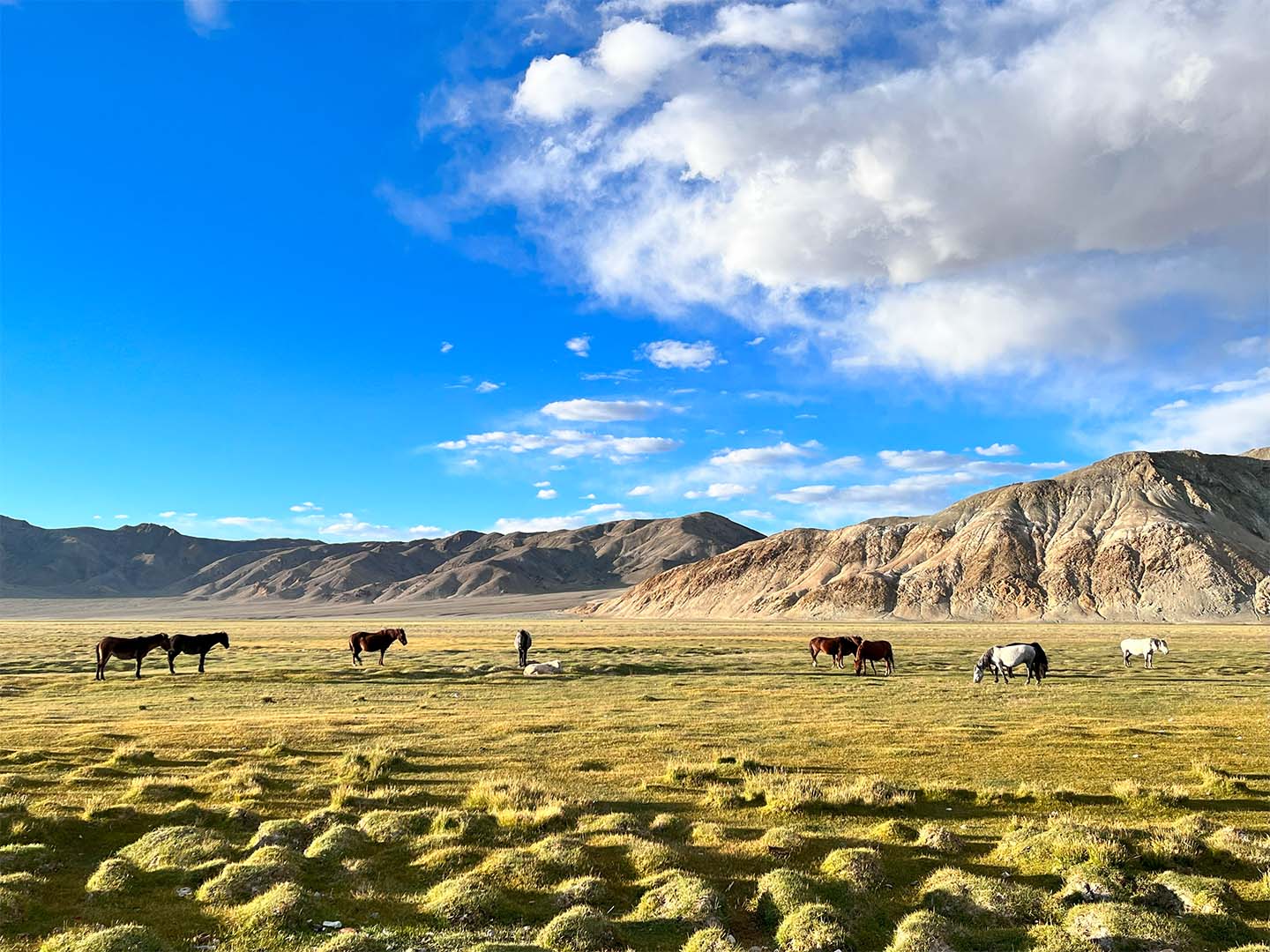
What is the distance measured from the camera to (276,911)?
8.33 meters

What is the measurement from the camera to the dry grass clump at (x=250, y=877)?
896 cm

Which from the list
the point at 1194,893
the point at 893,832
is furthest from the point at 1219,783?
the point at 893,832

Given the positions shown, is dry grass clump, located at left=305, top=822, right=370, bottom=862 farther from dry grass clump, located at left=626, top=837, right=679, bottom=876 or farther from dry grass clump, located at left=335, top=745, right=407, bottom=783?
dry grass clump, located at left=335, top=745, right=407, bottom=783

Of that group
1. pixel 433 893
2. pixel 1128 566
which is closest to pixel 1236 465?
pixel 1128 566

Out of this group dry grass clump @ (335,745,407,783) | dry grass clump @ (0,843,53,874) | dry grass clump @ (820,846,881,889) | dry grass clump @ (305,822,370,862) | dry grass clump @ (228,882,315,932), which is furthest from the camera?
dry grass clump @ (335,745,407,783)

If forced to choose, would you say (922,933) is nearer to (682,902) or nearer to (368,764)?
(682,902)

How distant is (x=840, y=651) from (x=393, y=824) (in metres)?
32.7

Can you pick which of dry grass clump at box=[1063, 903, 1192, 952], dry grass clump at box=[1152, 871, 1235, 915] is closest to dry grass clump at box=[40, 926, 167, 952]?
dry grass clump at box=[1063, 903, 1192, 952]

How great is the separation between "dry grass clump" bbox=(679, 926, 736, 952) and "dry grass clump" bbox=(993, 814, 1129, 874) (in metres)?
4.37

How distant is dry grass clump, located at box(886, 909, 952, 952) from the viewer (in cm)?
764

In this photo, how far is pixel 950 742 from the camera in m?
18.7

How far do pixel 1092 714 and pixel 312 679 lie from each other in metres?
29.5

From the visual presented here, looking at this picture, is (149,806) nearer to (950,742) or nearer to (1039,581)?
(950,742)

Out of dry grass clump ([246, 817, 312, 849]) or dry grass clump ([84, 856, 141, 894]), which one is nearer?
dry grass clump ([84, 856, 141, 894])
